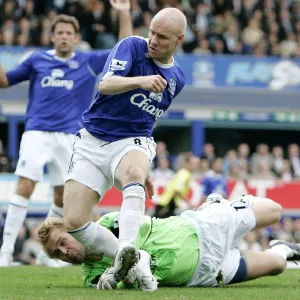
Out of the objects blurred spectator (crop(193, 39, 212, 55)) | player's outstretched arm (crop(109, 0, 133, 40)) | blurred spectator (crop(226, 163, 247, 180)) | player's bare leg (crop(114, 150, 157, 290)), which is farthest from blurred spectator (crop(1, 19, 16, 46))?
player's bare leg (crop(114, 150, 157, 290))

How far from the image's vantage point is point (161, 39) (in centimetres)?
832

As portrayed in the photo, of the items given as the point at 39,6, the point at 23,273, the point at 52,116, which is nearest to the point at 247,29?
the point at 39,6

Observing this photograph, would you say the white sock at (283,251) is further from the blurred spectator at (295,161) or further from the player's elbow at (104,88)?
the blurred spectator at (295,161)

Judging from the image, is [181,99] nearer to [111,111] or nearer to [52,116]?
[52,116]

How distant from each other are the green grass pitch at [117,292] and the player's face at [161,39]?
6.44 feet

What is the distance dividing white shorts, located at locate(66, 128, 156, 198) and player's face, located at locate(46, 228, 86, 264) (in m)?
0.50

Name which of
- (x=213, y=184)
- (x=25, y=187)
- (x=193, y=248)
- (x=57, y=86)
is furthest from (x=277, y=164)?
(x=193, y=248)

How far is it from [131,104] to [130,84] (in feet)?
2.07

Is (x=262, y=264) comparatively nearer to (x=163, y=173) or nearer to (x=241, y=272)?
(x=241, y=272)

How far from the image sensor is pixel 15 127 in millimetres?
24625

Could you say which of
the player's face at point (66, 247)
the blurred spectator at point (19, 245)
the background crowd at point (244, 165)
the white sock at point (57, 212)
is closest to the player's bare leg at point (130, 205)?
the player's face at point (66, 247)

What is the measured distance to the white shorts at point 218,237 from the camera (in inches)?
324

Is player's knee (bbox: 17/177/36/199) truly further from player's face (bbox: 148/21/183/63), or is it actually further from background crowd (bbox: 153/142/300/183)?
background crowd (bbox: 153/142/300/183)

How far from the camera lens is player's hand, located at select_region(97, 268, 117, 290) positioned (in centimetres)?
784
